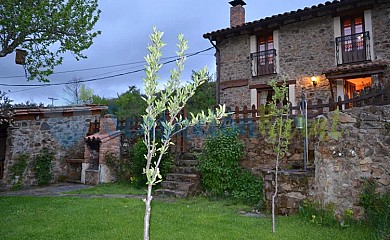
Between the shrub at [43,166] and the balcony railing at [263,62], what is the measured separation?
8840 mm

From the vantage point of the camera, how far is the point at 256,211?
5773 millimetres

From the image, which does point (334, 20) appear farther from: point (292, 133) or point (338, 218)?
point (338, 218)

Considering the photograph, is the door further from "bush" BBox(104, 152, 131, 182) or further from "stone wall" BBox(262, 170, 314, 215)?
"bush" BBox(104, 152, 131, 182)

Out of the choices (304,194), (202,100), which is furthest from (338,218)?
(202,100)

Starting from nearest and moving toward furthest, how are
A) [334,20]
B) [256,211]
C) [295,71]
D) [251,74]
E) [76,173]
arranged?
[256,211] → [76,173] → [334,20] → [295,71] → [251,74]

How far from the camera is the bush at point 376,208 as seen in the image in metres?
4.00

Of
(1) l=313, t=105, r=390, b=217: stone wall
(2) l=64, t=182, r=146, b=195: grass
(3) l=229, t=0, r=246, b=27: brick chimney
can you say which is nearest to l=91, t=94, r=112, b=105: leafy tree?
(3) l=229, t=0, r=246, b=27: brick chimney

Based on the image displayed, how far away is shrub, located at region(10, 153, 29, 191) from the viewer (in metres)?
9.20

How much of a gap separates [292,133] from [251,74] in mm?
6482

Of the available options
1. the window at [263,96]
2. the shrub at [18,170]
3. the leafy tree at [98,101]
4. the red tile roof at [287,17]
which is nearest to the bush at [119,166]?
the shrub at [18,170]

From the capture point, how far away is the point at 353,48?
11297 millimetres

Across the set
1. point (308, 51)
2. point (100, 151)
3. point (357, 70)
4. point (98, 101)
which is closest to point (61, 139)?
point (100, 151)

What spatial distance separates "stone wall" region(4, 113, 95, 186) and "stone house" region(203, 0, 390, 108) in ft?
21.2

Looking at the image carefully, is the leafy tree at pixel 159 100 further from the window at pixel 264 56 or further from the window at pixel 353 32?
the window at pixel 264 56
